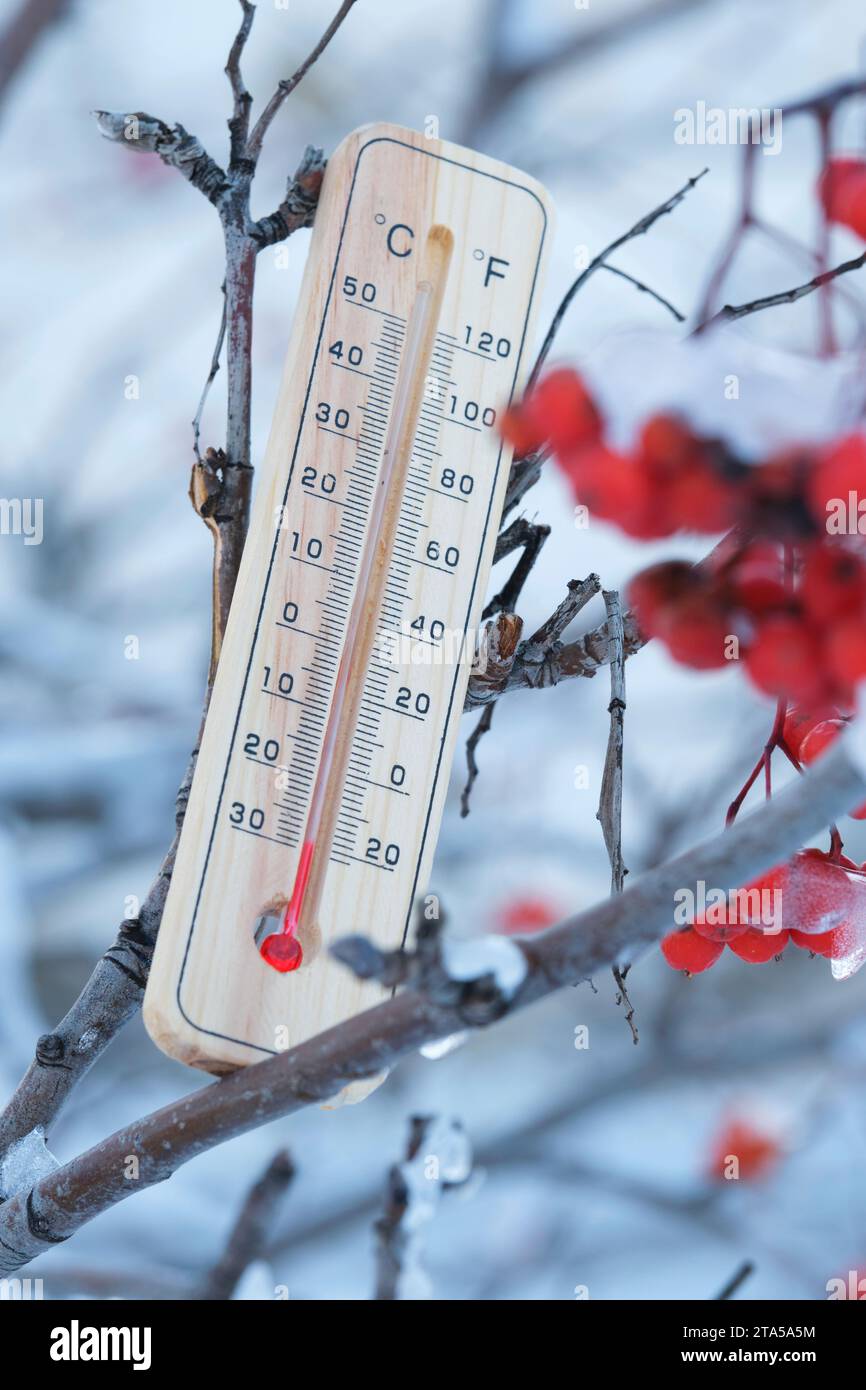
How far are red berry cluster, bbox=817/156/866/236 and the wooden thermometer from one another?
0.64 ft

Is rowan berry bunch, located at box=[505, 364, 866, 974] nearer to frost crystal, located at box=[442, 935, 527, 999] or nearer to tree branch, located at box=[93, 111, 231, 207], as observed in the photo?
frost crystal, located at box=[442, 935, 527, 999]

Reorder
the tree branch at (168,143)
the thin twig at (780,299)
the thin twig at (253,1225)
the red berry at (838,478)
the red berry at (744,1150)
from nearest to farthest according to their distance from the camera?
1. the red berry at (838,478)
2. the thin twig at (780,299)
3. the tree branch at (168,143)
4. the thin twig at (253,1225)
5. the red berry at (744,1150)

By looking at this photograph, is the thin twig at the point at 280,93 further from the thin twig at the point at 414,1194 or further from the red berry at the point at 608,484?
the thin twig at the point at 414,1194

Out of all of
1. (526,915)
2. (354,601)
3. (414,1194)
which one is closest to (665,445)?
(354,601)

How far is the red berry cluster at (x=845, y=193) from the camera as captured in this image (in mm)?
333

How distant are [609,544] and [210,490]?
876 mm

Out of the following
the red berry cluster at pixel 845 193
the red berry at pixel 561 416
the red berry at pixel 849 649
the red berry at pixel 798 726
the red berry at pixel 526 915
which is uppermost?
the red berry at pixel 526 915

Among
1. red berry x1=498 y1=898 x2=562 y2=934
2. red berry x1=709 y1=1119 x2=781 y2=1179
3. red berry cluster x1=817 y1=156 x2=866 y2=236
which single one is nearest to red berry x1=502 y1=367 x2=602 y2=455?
red berry cluster x1=817 y1=156 x2=866 y2=236

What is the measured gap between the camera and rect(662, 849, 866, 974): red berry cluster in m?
0.42

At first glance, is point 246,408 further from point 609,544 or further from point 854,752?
point 609,544

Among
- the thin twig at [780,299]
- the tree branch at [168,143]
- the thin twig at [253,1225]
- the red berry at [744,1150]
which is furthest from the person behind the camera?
the red berry at [744,1150]

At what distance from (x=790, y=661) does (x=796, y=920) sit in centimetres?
17

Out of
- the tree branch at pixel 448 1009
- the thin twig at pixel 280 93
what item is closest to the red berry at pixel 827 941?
the tree branch at pixel 448 1009
